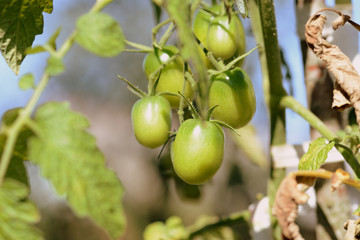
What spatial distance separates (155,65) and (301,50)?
33 centimetres

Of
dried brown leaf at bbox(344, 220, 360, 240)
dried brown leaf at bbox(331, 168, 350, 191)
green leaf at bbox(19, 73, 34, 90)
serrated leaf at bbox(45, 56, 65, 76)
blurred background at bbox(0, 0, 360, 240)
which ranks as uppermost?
serrated leaf at bbox(45, 56, 65, 76)

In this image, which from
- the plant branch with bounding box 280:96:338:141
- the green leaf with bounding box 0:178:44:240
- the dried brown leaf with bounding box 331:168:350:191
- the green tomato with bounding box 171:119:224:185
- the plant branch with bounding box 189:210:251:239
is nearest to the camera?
the green leaf with bounding box 0:178:44:240

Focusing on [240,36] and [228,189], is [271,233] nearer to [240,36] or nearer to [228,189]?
[240,36]

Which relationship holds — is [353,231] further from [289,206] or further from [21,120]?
[21,120]

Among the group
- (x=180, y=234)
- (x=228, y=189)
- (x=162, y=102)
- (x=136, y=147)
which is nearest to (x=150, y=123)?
(x=162, y=102)

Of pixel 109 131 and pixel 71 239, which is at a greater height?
pixel 109 131

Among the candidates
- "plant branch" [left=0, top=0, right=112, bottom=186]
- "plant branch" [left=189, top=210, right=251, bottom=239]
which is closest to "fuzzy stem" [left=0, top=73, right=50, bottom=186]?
"plant branch" [left=0, top=0, right=112, bottom=186]

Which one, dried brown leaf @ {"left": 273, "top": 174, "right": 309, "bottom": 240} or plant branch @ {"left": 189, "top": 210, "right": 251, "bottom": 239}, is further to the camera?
plant branch @ {"left": 189, "top": 210, "right": 251, "bottom": 239}

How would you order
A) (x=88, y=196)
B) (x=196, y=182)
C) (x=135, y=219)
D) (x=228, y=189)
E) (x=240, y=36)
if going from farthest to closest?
(x=135, y=219) < (x=228, y=189) < (x=240, y=36) < (x=196, y=182) < (x=88, y=196)

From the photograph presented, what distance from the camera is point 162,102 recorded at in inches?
23.0

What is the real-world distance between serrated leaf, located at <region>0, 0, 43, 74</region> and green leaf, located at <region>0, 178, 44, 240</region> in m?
0.24

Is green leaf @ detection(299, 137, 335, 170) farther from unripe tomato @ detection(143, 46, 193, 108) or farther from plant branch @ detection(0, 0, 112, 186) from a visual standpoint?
plant branch @ detection(0, 0, 112, 186)

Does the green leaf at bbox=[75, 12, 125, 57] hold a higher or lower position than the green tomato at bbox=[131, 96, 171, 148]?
higher

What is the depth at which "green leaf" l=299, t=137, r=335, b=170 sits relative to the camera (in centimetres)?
54
